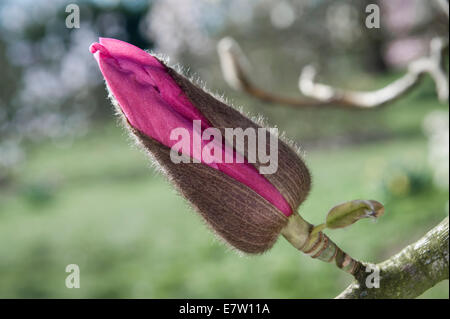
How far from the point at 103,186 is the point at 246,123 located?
21.4 ft

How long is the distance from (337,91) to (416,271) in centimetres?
72

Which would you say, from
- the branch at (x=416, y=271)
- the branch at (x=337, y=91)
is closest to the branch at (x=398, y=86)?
the branch at (x=337, y=91)

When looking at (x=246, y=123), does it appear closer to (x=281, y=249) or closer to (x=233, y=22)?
(x=281, y=249)

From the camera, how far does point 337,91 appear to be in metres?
1.21

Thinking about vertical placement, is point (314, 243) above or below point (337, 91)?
below

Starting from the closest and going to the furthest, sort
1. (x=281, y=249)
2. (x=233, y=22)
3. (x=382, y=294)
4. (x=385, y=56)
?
(x=382, y=294) → (x=281, y=249) → (x=233, y=22) → (x=385, y=56)

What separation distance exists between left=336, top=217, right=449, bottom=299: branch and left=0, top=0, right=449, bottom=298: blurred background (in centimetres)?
17

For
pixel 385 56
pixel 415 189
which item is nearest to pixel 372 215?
pixel 415 189

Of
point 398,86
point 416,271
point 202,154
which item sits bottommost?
point 416,271

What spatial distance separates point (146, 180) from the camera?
677 cm

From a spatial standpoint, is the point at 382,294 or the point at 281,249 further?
the point at 281,249

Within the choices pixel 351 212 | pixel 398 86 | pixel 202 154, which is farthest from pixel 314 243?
pixel 398 86

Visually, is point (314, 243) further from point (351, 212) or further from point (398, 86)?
point (398, 86)

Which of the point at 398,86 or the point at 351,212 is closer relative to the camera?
the point at 351,212
